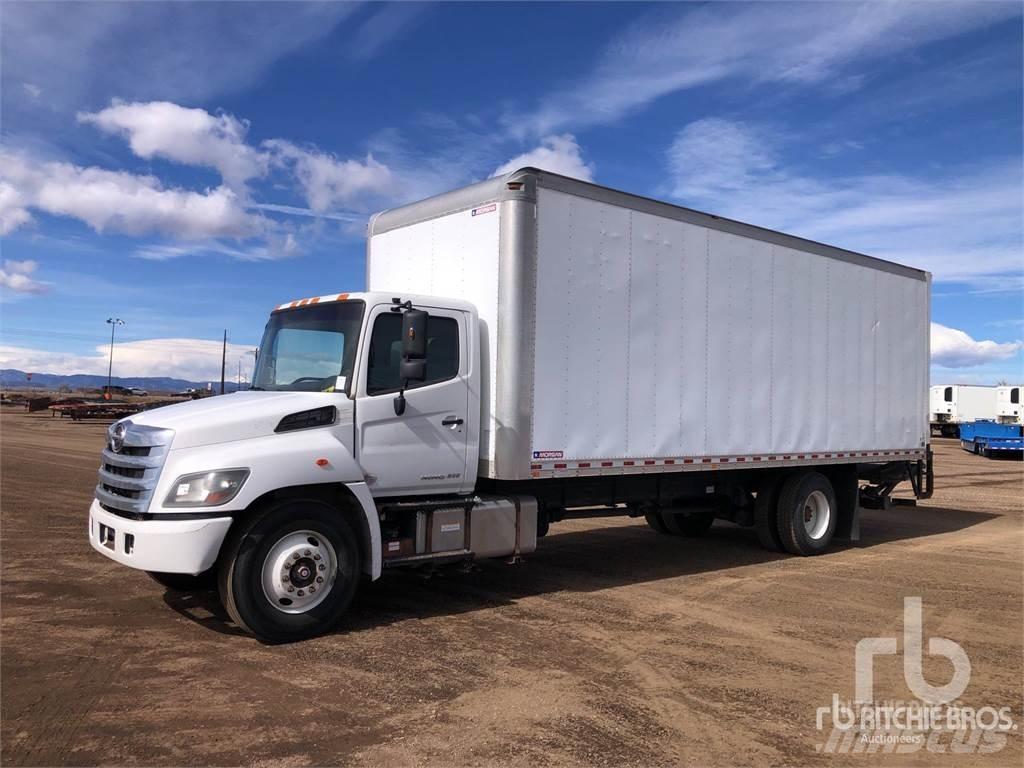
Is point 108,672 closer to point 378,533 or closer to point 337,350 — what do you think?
point 378,533

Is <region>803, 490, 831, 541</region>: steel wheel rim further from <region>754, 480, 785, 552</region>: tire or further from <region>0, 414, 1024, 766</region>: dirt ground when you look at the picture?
<region>0, 414, 1024, 766</region>: dirt ground

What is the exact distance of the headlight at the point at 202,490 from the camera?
229 inches

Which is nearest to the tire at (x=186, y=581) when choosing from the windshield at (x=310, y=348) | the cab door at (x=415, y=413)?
the windshield at (x=310, y=348)

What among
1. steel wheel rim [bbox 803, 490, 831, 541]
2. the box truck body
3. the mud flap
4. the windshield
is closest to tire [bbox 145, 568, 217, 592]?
the windshield

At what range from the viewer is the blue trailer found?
31.8 meters

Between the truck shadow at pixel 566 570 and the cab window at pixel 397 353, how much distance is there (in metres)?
1.80

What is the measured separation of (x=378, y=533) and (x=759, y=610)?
146 inches

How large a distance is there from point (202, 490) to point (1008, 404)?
1849 inches

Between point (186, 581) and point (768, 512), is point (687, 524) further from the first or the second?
point (186, 581)

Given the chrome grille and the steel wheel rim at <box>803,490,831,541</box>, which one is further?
the steel wheel rim at <box>803,490,831,541</box>

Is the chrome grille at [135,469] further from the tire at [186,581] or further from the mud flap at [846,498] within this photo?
the mud flap at [846,498]

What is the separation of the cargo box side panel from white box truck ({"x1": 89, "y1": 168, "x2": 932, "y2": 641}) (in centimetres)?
2

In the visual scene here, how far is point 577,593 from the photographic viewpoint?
8117 mm

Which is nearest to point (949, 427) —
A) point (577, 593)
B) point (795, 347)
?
point (795, 347)
